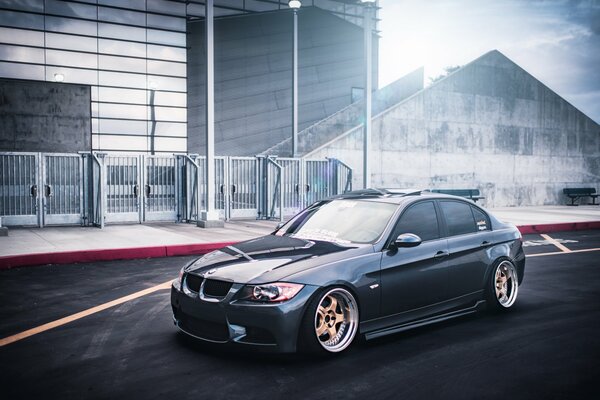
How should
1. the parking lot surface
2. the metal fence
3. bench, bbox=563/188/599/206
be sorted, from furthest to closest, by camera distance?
bench, bbox=563/188/599/206, the metal fence, the parking lot surface

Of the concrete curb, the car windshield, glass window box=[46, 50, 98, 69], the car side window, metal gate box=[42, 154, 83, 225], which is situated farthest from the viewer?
glass window box=[46, 50, 98, 69]

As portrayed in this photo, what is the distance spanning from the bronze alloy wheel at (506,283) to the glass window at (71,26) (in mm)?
28007

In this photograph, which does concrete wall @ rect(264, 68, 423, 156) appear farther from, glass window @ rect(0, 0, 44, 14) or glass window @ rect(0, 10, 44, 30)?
glass window @ rect(0, 0, 44, 14)

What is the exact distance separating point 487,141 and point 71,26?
850 inches

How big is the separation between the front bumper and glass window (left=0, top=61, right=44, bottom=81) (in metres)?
27.5

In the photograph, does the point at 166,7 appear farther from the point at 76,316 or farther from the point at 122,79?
the point at 76,316

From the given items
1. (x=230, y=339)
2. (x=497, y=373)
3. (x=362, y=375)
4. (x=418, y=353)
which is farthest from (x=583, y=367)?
(x=230, y=339)

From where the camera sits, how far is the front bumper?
443cm

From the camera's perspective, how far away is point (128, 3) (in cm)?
3006

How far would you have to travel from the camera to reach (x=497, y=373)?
172 inches

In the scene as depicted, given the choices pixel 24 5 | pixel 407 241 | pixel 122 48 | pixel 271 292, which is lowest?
pixel 271 292

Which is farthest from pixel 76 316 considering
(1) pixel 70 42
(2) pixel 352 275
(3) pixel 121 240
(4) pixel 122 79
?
(1) pixel 70 42

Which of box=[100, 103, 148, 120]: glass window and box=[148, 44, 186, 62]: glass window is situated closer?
box=[100, 103, 148, 120]: glass window

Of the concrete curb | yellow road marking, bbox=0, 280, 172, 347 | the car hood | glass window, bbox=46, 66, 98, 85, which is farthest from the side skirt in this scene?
glass window, bbox=46, 66, 98, 85
